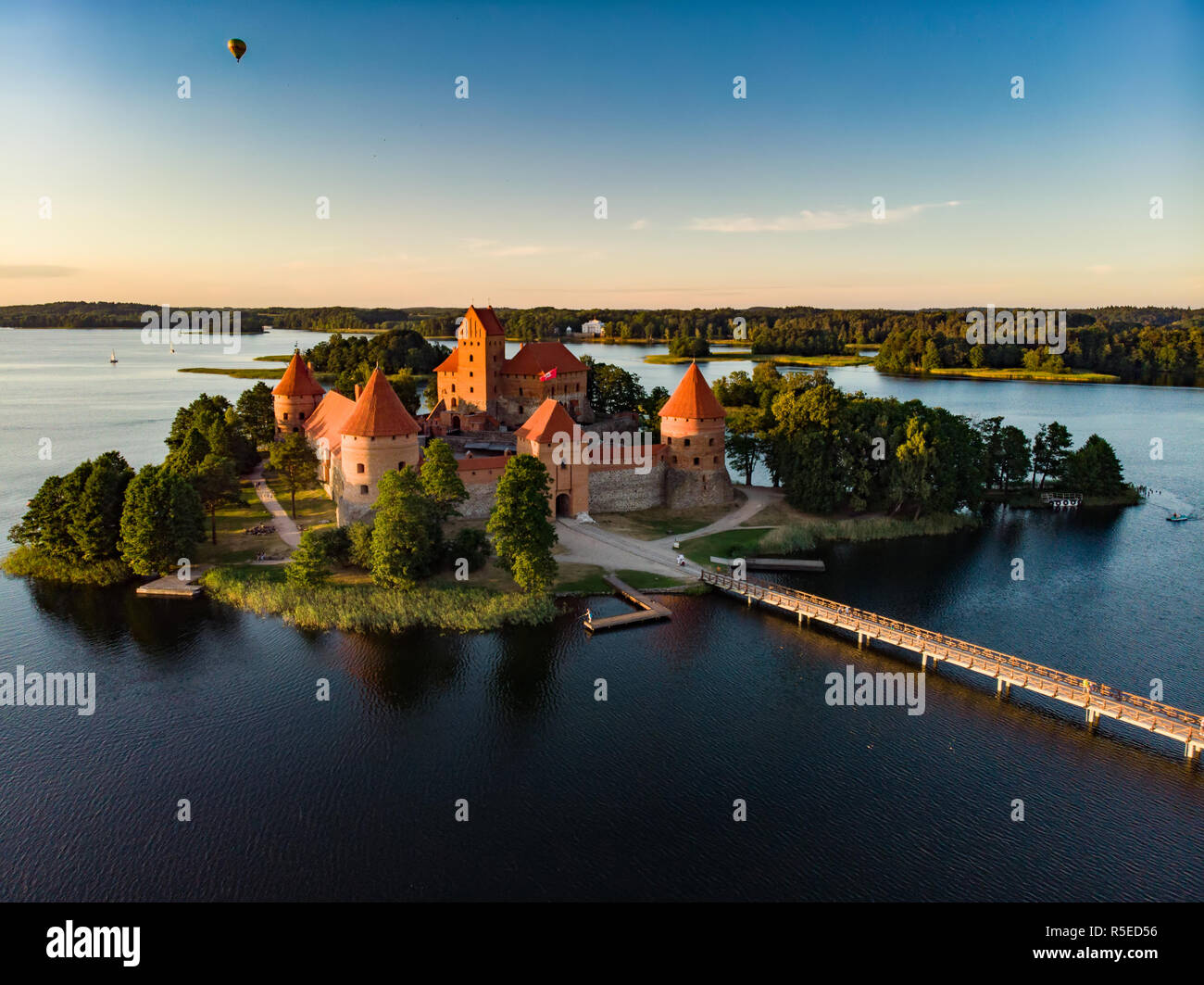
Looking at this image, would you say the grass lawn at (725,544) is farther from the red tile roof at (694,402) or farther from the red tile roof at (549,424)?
the red tile roof at (549,424)

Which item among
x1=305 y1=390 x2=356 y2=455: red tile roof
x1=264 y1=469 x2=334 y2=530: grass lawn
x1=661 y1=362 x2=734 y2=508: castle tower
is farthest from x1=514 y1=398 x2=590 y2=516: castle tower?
x1=264 y1=469 x2=334 y2=530: grass lawn

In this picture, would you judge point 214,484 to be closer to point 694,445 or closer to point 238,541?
point 238,541

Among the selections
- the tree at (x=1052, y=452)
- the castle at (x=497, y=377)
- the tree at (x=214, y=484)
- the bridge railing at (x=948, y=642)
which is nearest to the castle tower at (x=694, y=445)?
the bridge railing at (x=948, y=642)

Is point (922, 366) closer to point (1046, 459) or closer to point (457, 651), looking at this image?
Answer: point (1046, 459)

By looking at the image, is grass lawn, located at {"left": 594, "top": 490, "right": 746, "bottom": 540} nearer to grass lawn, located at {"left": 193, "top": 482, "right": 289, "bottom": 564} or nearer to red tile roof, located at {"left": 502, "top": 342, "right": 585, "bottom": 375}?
grass lawn, located at {"left": 193, "top": 482, "right": 289, "bottom": 564}
